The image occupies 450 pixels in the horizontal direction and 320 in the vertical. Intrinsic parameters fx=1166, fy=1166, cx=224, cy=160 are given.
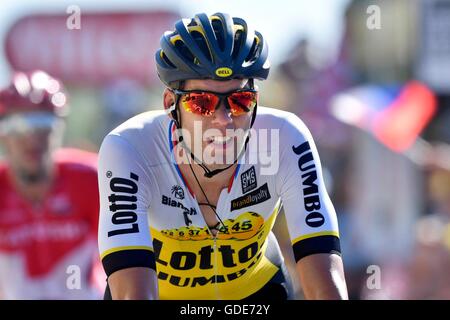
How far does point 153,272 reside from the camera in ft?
17.1

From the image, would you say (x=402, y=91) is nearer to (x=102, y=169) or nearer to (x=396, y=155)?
(x=396, y=155)

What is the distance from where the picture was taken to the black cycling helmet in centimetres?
558

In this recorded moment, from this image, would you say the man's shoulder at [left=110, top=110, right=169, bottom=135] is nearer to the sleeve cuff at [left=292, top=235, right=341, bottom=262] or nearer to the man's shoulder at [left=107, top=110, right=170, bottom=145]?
the man's shoulder at [left=107, top=110, right=170, bottom=145]

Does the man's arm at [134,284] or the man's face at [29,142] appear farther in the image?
the man's face at [29,142]

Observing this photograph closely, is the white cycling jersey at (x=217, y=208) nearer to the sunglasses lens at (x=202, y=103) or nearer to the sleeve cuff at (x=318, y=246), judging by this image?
the sleeve cuff at (x=318, y=246)

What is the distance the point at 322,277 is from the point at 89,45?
14.5 meters

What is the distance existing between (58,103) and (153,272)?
152 inches

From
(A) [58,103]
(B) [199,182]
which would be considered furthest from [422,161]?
(B) [199,182]

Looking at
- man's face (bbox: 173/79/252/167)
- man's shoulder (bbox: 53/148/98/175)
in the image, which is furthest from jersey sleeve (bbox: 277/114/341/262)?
man's shoulder (bbox: 53/148/98/175)

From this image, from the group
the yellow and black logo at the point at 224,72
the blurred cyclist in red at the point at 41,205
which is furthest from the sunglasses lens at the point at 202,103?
the blurred cyclist in red at the point at 41,205

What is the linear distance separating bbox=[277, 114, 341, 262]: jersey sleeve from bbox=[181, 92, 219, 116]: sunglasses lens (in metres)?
0.46

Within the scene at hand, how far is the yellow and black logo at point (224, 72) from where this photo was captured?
18.2 feet

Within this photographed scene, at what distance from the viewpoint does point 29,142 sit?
28.2 ft

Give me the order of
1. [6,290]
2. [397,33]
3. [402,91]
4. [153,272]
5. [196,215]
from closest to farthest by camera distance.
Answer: [153,272], [196,215], [6,290], [402,91], [397,33]
